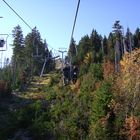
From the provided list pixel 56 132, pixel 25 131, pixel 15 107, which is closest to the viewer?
pixel 56 132

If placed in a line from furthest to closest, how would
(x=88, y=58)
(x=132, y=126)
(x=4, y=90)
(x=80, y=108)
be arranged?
(x=88, y=58)
(x=4, y=90)
(x=80, y=108)
(x=132, y=126)

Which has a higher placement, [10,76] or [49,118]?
[10,76]

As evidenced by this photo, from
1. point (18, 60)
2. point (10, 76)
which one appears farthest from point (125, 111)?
point (18, 60)

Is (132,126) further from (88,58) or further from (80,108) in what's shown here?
(88,58)

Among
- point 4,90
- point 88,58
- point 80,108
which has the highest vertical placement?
point 88,58

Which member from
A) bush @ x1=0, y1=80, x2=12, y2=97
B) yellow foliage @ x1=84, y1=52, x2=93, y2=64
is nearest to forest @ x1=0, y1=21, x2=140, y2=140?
bush @ x1=0, y1=80, x2=12, y2=97

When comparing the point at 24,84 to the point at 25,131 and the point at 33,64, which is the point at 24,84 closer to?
the point at 33,64

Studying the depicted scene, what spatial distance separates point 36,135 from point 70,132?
5781mm

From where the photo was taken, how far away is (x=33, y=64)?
112 metres

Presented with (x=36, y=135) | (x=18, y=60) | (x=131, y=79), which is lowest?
(x=36, y=135)

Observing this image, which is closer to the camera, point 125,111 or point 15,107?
point 125,111

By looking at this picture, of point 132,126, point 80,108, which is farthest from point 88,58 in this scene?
point 132,126

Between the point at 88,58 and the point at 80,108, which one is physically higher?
the point at 88,58

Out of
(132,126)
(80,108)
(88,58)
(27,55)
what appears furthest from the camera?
(27,55)
